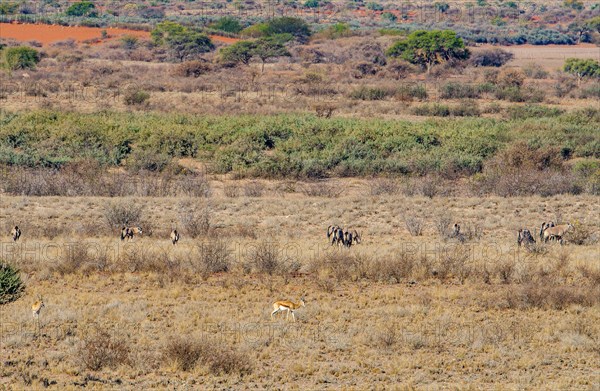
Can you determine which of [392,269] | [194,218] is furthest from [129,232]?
[392,269]

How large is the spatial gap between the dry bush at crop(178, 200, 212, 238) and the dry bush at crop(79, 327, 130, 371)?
29.4 ft

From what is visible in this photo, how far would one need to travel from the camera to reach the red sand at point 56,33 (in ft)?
276

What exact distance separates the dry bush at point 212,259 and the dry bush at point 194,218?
3.34m

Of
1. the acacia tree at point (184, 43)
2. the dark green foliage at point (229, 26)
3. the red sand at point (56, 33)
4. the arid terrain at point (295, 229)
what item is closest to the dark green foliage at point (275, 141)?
the arid terrain at point (295, 229)

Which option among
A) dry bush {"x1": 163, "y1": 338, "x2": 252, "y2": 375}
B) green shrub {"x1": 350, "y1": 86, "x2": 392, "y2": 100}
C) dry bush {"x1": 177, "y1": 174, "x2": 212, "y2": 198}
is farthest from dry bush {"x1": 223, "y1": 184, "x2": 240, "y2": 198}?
green shrub {"x1": 350, "y1": 86, "x2": 392, "y2": 100}

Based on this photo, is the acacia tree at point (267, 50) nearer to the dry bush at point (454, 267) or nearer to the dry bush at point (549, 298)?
the dry bush at point (454, 267)

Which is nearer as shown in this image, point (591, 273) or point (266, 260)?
point (591, 273)

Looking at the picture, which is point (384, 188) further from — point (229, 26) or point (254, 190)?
point (229, 26)

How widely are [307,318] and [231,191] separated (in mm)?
13472

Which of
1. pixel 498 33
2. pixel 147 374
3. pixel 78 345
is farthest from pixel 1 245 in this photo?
pixel 498 33

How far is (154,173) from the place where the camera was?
105ft

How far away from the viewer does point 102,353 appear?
44.4ft

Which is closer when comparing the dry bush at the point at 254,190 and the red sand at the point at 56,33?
the dry bush at the point at 254,190

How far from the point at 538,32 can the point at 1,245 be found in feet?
296
